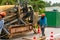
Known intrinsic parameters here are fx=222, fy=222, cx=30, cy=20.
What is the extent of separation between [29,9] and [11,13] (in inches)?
70.7

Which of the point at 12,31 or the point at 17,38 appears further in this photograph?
the point at 17,38

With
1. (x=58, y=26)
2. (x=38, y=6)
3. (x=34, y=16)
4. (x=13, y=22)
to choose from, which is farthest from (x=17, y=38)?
(x=38, y=6)

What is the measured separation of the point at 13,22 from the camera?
15.5 m

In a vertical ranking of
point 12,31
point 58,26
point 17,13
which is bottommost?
point 58,26

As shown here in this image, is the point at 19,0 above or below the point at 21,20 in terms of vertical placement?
above

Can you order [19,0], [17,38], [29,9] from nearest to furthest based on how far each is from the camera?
[17,38] < [29,9] < [19,0]

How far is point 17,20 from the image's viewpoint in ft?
52.2

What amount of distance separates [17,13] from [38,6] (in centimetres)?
1610

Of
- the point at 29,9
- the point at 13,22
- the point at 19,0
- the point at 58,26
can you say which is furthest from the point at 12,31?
the point at 58,26

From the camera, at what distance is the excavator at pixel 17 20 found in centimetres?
1456

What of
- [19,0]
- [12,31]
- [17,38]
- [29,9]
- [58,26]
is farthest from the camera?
[58,26]

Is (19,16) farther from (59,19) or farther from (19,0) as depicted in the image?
(59,19)

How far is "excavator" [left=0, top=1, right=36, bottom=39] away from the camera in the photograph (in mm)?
14565

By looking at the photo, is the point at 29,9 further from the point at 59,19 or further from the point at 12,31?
the point at 59,19
